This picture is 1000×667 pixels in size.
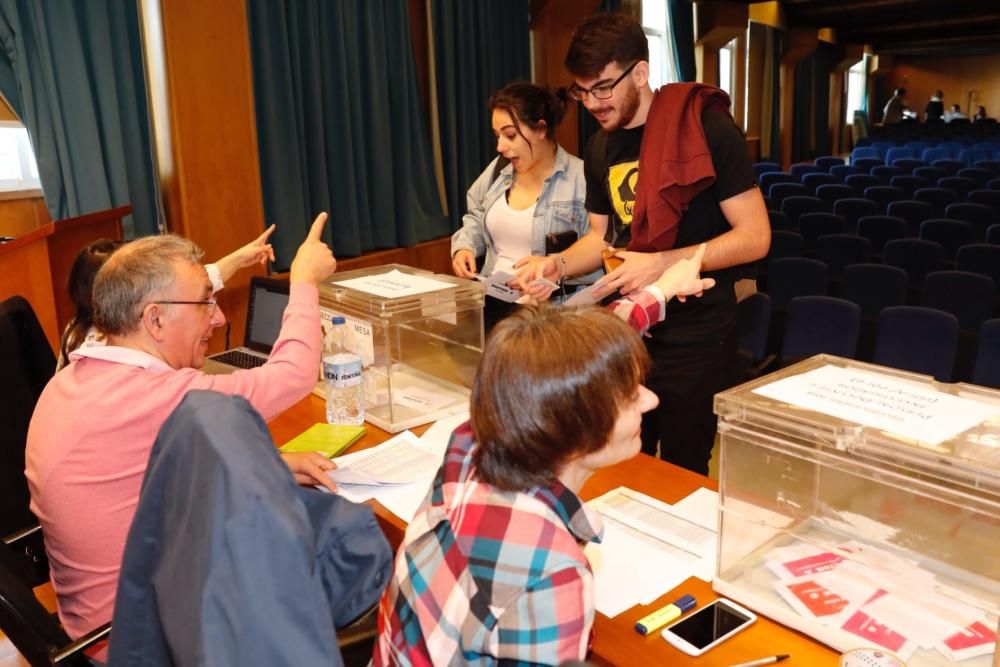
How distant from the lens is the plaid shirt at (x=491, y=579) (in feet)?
3.27

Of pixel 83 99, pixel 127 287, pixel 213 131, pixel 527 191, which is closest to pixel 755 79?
pixel 213 131

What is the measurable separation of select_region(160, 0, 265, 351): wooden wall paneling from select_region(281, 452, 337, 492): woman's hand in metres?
2.68

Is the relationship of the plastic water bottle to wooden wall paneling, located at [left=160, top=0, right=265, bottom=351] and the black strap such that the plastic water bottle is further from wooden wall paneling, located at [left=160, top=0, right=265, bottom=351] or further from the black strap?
wooden wall paneling, located at [left=160, top=0, right=265, bottom=351]

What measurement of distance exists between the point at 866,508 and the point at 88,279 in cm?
180

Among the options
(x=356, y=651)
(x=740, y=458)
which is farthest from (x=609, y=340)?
(x=356, y=651)

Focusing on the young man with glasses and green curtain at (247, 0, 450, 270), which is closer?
the young man with glasses

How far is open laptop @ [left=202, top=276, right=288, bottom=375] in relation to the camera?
2.66 meters

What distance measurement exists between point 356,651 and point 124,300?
830 mm

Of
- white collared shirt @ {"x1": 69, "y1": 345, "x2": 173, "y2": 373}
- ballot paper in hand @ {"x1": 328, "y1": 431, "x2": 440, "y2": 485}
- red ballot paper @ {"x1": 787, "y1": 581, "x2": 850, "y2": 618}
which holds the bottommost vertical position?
red ballot paper @ {"x1": 787, "y1": 581, "x2": 850, "y2": 618}

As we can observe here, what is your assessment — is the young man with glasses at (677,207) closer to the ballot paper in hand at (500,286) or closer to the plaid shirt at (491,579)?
the ballot paper in hand at (500,286)

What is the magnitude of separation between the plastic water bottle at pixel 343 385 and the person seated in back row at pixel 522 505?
90cm

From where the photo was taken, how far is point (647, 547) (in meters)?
1.46

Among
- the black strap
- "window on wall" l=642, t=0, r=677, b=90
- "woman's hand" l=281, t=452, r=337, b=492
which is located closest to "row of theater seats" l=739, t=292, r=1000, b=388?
the black strap

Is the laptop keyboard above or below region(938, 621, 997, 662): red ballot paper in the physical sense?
above
